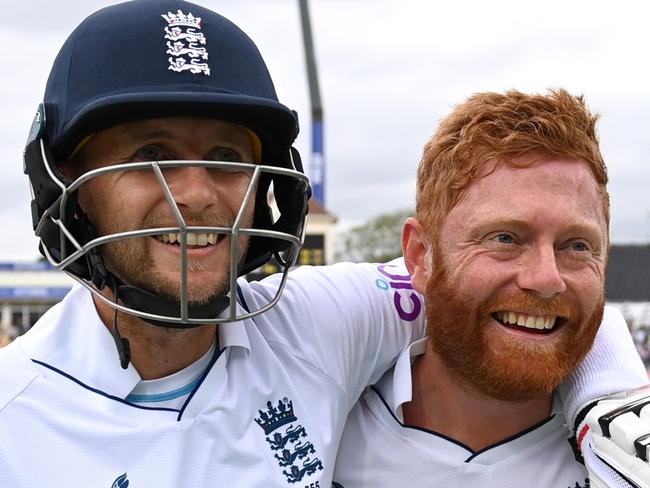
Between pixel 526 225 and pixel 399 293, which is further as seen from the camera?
pixel 399 293

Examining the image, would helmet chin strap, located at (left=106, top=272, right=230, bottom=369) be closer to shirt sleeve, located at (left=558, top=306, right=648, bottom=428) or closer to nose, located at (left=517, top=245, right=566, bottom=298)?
nose, located at (left=517, top=245, right=566, bottom=298)

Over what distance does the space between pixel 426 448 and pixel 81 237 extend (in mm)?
1017

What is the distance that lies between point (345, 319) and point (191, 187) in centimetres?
65

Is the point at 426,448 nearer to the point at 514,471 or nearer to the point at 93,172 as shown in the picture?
the point at 514,471

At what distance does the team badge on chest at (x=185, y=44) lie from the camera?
1892 mm

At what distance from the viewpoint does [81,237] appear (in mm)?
1897

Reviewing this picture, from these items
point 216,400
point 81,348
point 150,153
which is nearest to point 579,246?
point 216,400

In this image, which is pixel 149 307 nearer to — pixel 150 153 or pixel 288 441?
pixel 150 153

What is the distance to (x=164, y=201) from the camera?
5.95 ft

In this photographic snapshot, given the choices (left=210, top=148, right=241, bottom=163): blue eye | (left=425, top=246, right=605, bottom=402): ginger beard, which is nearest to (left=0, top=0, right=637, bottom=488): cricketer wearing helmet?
(left=210, top=148, right=241, bottom=163): blue eye

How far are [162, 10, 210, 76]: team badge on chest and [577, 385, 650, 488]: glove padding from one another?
120 cm

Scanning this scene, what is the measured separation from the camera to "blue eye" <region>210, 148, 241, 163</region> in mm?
1922

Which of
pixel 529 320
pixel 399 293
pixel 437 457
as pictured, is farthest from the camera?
pixel 399 293

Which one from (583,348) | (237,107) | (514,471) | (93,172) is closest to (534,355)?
(583,348)
